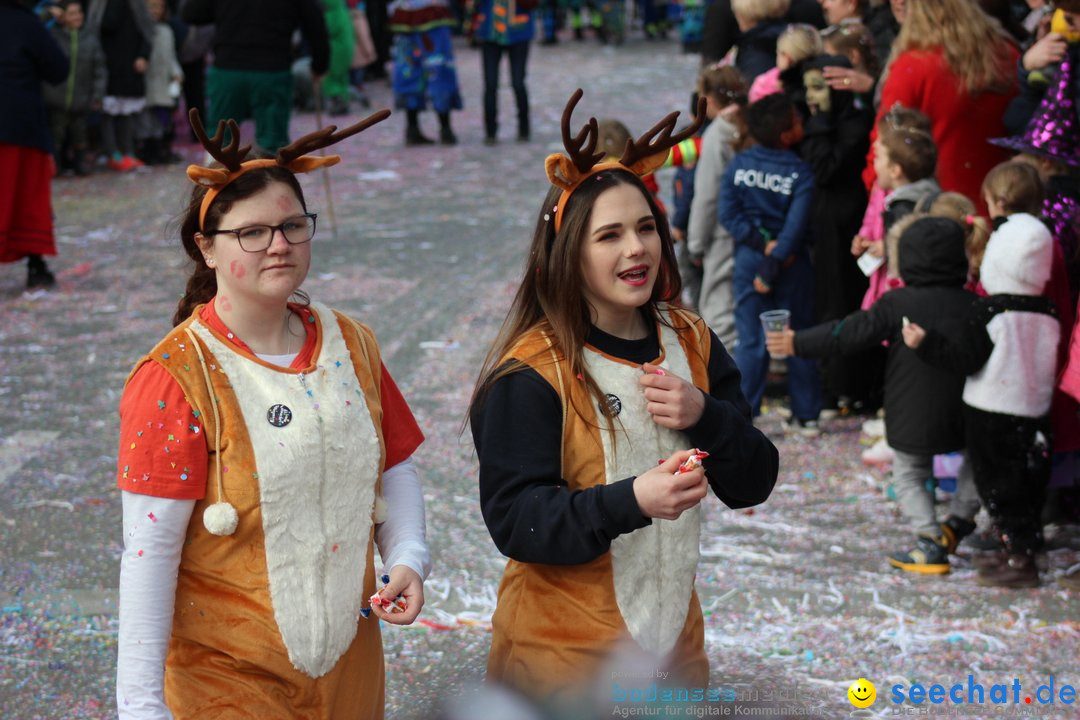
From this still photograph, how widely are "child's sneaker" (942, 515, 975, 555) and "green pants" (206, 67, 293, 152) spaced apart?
251 inches

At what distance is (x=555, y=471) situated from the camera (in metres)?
2.58

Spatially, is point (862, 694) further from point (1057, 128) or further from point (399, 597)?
point (1057, 128)

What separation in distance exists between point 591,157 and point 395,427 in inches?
26.7

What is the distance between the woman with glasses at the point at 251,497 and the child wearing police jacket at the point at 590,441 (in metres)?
0.25

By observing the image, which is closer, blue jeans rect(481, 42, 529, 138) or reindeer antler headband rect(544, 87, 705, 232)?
reindeer antler headband rect(544, 87, 705, 232)

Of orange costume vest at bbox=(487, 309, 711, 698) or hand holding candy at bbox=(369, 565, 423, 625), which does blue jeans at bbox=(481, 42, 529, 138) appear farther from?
hand holding candy at bbox=(369, 565, 423, 625)

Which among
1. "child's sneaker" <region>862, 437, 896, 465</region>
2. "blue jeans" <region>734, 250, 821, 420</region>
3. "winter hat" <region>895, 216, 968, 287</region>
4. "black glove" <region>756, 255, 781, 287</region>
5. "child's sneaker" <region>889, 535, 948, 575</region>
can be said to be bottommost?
"child's sneaker" <region>862, 437, 896, 465</region>

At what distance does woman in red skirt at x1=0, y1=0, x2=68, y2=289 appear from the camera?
27.3 ft

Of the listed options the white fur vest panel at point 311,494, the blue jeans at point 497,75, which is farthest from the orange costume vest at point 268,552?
the blue jeans at point 497,75

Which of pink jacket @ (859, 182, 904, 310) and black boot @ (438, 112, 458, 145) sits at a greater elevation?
pink jacket @ (859, 182, 904, 310)

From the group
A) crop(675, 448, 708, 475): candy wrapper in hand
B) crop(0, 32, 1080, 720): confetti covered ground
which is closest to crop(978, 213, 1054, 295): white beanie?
crop(0, 32, 1080, 720): confetti covered ground

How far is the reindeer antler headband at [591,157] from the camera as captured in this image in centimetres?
267

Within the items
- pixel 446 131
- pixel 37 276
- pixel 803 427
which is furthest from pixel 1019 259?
pixel 446 131

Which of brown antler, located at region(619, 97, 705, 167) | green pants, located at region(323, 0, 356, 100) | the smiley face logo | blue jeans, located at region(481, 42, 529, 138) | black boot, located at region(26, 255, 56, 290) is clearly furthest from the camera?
green pants, located at region(323, 0, 356, 100)
